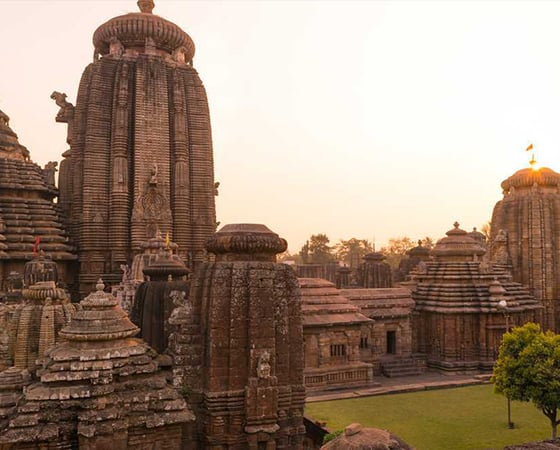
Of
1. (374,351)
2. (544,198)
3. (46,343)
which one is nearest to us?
(46,343)

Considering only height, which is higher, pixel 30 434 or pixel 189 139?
pixel 189 139

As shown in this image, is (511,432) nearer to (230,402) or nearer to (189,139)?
(230,402)

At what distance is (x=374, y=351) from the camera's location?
25.0m

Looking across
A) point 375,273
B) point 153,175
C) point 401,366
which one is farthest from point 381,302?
point 153,175

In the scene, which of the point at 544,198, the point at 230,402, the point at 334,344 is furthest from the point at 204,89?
the point at 230,402

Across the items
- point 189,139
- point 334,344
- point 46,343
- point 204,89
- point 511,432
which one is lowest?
point 511,432

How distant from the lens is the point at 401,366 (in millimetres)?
24703

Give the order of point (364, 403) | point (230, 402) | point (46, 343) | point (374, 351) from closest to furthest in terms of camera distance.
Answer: point (230, 402), point (46, 343), point (364, 403), point (374, 351)

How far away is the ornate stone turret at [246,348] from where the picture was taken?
9.27 m

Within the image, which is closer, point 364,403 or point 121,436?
point 121,436

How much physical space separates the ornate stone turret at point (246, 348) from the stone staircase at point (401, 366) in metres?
15.7

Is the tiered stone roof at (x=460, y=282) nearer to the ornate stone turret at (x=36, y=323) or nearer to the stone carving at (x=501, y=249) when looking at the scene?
the stone carving at (x=501, y=249)

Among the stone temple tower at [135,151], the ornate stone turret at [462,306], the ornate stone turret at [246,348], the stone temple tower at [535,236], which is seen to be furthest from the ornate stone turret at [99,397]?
the stone temple tower at [535,236]

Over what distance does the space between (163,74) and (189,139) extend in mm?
4198
